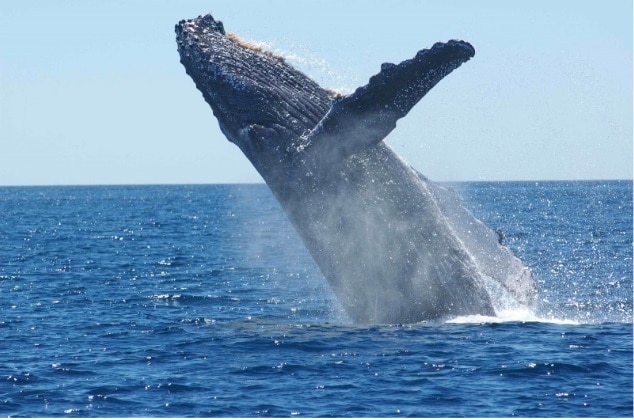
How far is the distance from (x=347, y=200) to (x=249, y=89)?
2.06 meters

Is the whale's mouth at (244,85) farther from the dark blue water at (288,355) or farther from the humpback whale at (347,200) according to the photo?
the dark blue water at (288,355)

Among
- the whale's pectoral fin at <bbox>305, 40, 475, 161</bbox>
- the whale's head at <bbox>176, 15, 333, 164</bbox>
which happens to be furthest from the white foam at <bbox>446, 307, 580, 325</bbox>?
the whale's head at <bbox>176, 15, 333, 164</bbox>

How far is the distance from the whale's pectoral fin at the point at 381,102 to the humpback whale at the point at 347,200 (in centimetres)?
15

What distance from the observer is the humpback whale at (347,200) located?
13.7 metres

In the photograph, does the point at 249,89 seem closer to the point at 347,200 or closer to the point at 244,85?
the point at 244,85

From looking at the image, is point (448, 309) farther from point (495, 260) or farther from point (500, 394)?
point (500, 394)

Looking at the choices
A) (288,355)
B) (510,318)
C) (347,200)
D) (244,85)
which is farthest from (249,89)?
(510,318)

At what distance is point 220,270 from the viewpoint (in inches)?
A: 1160

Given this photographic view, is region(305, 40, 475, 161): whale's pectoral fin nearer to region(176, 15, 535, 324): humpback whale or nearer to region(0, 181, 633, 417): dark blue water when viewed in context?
region(176, 15, 535, 324): humpback whale

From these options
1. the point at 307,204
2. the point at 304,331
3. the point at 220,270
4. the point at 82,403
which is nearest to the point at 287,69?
the point at 307,204

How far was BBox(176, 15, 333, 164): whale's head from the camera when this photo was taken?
45.1ft

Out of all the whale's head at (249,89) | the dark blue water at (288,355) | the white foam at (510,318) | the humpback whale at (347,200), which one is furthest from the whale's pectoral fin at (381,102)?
the white foam at (510,318)

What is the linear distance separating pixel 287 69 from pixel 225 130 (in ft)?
4.13

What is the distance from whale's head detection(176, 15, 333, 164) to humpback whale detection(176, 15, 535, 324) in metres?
0.02
